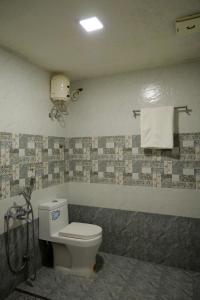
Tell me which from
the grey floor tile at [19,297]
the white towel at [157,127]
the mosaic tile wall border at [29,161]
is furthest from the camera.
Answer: the white towel at [157,127]

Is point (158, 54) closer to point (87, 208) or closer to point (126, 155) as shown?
point (126, 155)

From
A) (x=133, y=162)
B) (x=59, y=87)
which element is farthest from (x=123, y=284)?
(x=59, y=87)

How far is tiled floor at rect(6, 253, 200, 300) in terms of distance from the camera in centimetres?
199

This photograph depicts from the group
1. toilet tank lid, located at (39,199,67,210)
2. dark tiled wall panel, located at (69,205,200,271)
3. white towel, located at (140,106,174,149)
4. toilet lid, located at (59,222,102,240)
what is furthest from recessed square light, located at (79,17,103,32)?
dark tiled wall panel, located at (69,205,200,271)

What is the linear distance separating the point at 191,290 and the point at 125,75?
7.83 feet

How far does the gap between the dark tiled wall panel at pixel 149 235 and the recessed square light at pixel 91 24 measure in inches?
78.4

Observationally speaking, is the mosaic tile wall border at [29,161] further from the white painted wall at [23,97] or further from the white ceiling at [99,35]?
the white ceiling at [99,35]

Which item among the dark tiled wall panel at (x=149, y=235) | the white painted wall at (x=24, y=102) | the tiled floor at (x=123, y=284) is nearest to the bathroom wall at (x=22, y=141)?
the white painted wall at (x=24, y=102)

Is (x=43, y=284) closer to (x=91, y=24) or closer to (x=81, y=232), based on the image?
(x=81, y=232)

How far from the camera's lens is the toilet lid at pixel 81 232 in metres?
2.25

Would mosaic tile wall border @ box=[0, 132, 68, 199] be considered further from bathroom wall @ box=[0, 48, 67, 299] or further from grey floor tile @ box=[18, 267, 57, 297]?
grey floor tile @ box=[18, 267, 57, 297]

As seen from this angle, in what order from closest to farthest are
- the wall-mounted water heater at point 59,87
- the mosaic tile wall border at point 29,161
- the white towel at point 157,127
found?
the mosaic tile wall border at point 29,161 → the white towel at point 157,127 → the wall-mounted water heater at point 59,87

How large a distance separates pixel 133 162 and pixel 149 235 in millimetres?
865

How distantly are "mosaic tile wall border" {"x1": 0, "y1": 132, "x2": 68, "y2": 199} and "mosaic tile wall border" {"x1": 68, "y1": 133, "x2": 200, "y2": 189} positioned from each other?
0.77ft
